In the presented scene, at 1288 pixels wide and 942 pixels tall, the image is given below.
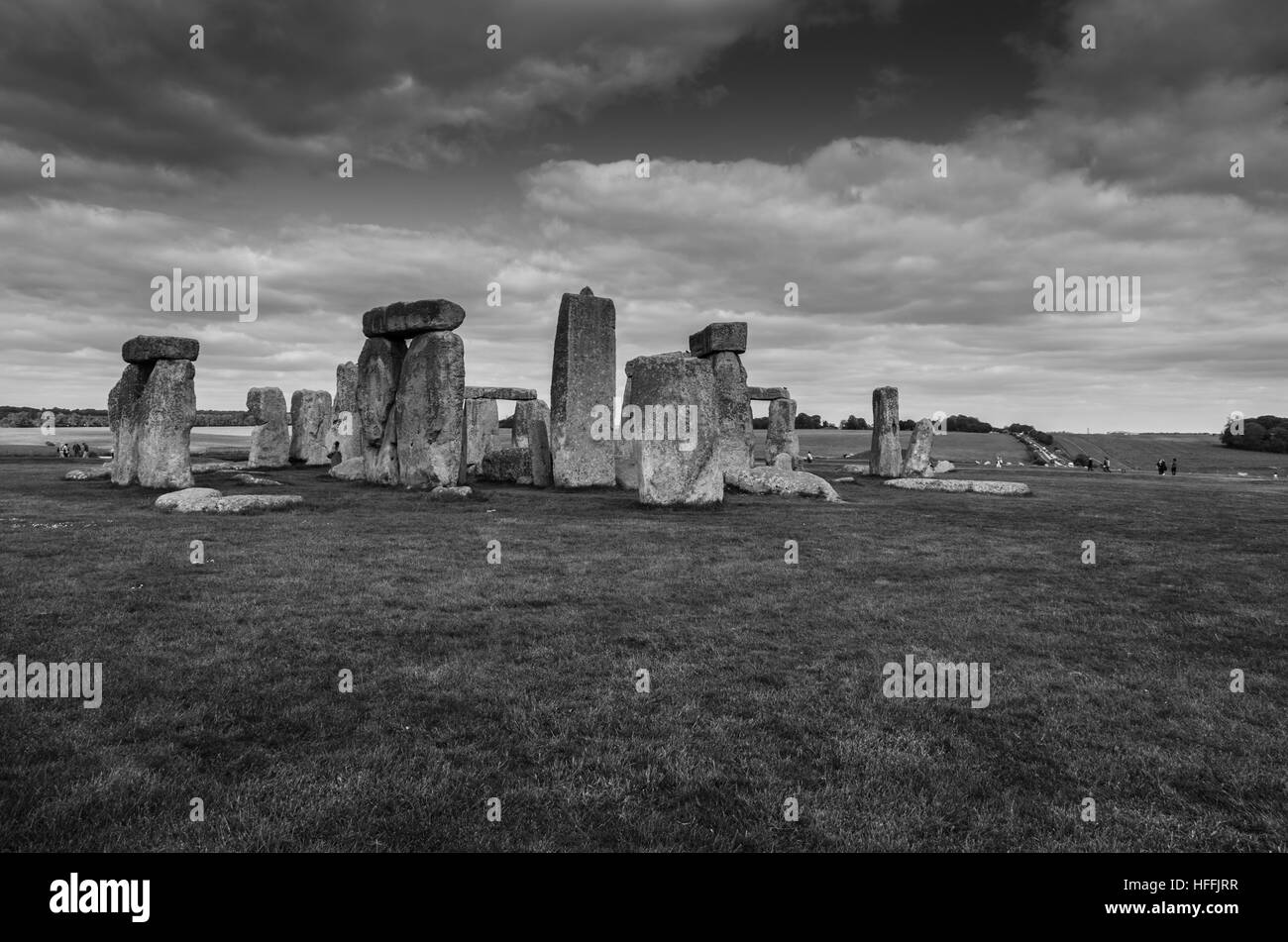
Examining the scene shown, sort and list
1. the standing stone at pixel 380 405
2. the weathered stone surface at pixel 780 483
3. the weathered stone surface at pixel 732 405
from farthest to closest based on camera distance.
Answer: the weathered stone surface at pixel 732 405, the standing stone at pixel 380 405, the weathered stone surface at pixel 780 483

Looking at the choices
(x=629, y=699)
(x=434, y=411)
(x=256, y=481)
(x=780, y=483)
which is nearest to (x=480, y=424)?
(x=256, y=481)

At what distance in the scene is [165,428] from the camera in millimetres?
16156

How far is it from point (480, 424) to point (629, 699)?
24672 millimetres

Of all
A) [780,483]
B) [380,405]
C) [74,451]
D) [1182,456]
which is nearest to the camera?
[780,483]

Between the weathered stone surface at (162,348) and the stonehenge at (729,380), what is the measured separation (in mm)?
12074

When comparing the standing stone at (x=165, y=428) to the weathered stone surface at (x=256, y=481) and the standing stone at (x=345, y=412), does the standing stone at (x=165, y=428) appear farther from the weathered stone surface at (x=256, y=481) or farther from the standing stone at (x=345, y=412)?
the standing stone at (x=345, y=412)

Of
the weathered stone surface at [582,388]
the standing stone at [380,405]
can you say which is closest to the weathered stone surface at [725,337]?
the weathered stone surface at [582,388]

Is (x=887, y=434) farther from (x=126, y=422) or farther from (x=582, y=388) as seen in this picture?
(x=126, y=422)

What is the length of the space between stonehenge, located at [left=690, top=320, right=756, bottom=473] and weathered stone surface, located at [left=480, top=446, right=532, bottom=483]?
210 inches

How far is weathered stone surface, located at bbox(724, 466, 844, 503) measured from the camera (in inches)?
680

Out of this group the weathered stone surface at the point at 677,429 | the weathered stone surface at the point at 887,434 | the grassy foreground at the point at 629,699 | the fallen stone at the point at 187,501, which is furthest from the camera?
the weathered stone surface at the point at 887,434

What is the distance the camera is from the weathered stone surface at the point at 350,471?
2069 centimetres

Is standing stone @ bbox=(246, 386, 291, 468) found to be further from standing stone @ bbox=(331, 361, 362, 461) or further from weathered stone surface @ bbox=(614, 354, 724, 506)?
weathered stone surface @ bbox=(614, 354, 724, 506)

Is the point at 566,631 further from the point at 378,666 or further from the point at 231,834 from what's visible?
the point at 231,834
